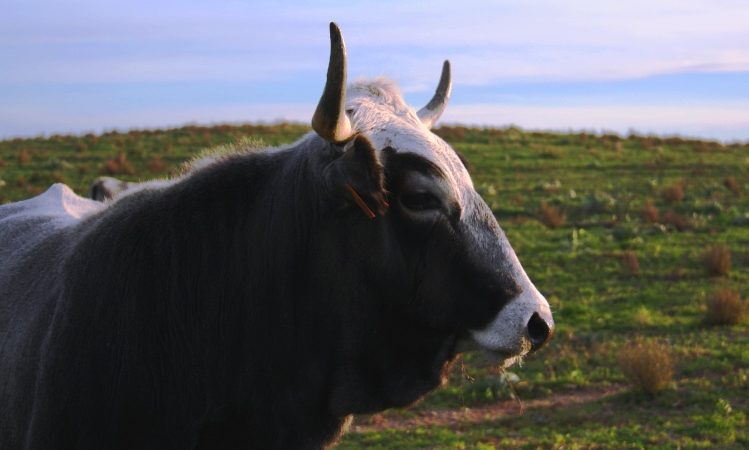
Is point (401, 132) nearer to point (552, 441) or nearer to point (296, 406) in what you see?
point (296, 406)

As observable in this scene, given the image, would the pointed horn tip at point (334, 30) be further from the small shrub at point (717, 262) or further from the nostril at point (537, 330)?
the small shrub at point (717, 262)

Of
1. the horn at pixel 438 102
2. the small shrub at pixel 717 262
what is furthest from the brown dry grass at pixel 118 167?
the horn at pixel 438 102

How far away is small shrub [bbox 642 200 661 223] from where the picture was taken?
19.3 metres

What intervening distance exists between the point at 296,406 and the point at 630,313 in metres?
9.44

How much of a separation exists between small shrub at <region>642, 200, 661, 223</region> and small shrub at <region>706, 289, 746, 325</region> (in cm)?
758

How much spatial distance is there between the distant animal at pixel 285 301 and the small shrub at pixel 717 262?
39.2ft

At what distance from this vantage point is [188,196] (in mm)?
3967

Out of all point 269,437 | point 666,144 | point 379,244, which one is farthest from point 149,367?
point 666,144

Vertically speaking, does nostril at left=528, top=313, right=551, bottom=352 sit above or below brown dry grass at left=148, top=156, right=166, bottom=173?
below

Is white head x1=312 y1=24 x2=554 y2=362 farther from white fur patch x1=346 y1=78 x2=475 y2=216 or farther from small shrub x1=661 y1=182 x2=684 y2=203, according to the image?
small shrub x1=661 y1=182 x2=684 y2=203

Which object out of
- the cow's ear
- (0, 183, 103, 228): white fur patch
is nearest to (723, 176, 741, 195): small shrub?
(0, 183, 103, 228): white fur patch

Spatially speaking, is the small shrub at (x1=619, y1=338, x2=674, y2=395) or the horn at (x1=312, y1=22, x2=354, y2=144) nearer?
the horn at (x1=312, y1=22, x2=354, y2=144)

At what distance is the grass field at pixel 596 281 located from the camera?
341 inches

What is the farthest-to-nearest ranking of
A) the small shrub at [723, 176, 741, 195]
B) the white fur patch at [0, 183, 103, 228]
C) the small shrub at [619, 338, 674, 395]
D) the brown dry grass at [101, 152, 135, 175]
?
the brown dry grass at [101, 152, 135, 175] < the small shrub at [723, 176, 741, 195] < the small shrub at [619, 338, 674, 395] < the white fur patch at [0, 183, 103, 228]
